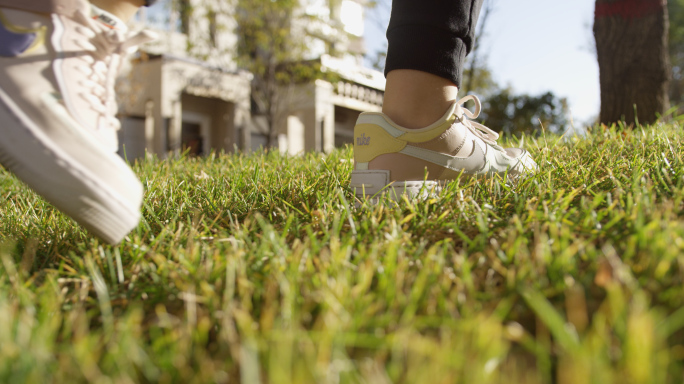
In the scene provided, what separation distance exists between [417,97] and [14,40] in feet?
3.98

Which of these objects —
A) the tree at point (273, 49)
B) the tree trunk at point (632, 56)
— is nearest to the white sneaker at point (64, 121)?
the tree trunk at point (632, 56)

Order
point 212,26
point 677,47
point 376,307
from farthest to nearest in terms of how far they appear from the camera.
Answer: point 677,47
point 212,26
point 376,307

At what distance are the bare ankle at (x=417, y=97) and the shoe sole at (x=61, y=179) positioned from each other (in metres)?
0.97

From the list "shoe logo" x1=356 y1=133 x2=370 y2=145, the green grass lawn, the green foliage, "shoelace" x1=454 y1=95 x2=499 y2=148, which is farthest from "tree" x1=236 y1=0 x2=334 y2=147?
the green grass lawn

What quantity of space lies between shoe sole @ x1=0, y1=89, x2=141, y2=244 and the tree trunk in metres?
4.25

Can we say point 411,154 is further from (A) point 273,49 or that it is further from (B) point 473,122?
(A) point 273,49

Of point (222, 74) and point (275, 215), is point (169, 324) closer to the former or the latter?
point (275, 215)

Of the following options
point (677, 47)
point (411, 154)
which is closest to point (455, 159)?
Answer: point (411, 154)

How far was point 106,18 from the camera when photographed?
52.8 inches

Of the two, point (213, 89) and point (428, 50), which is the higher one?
point (428, 50)

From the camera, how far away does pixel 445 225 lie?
120 cm

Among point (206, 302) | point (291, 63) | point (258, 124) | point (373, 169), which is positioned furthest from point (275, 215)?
point (258, 124)

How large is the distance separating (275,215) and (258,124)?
15.4 m

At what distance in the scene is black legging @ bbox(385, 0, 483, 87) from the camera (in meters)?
1.58
